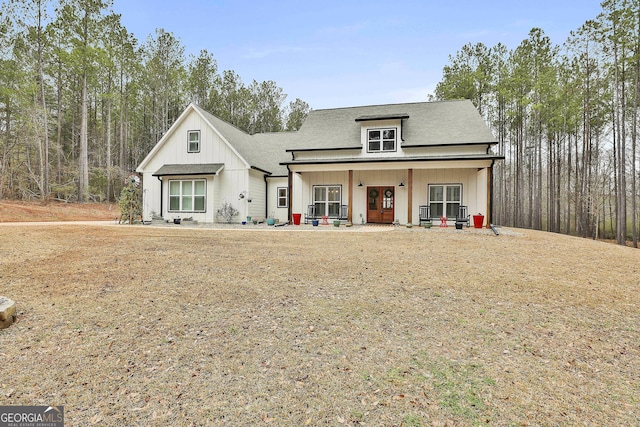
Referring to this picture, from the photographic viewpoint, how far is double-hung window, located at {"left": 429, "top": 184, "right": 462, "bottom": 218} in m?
16.0

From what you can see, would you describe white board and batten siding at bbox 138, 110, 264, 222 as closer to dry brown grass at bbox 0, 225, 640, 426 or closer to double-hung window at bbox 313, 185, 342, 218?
double-hung window at bbox 313, 185, 342, 218

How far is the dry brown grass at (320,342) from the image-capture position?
2.50 m

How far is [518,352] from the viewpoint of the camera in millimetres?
3355

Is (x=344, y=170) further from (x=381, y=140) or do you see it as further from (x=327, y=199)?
(x=381, y=140)

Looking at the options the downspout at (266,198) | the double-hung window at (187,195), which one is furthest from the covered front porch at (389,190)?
the double-hung window at (187,195)

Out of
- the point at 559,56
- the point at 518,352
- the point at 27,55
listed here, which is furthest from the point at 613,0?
the point at 27,55

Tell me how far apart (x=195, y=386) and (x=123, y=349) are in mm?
1212

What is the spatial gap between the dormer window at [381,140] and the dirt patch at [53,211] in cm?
1797

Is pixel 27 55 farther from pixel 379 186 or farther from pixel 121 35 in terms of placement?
pixel 379 186

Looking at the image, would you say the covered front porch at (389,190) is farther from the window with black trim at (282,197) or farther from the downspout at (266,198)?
the downspout at (266,198)

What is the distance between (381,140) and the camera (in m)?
17.0

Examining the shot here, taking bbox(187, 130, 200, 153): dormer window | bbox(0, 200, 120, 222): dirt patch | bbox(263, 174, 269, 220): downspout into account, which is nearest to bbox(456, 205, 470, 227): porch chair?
bbox(263, 174, 269, 220): downspout

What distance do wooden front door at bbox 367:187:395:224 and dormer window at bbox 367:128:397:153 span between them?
2259 millimetres

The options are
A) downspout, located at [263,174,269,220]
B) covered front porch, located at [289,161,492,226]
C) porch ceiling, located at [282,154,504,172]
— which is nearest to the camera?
porch ceiling, located at [282,154,504,172]
